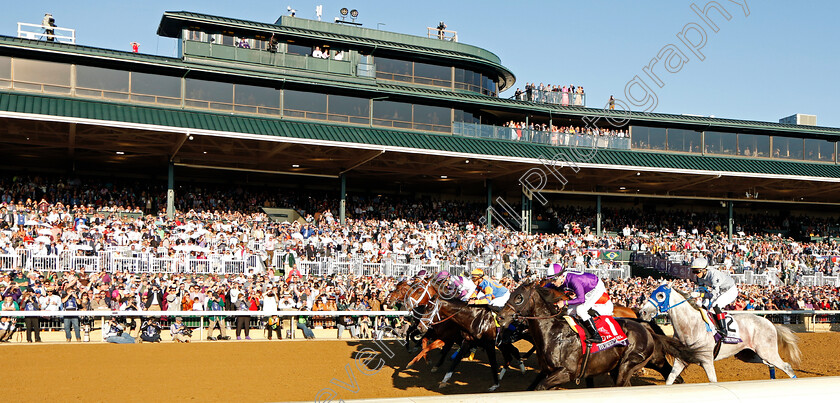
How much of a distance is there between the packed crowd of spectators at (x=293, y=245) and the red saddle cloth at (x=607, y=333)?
23.1ft

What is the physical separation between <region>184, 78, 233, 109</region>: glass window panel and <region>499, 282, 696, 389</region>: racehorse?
18.1 metres

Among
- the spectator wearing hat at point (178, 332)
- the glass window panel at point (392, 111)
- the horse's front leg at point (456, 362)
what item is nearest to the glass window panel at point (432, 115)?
the glass window panel at point (392, 111)

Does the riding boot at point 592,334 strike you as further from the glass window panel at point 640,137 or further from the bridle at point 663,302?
the glass window panel at point 640,137

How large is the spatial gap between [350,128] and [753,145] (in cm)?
1942

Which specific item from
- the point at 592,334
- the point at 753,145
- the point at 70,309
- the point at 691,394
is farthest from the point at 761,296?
the point at 691,394

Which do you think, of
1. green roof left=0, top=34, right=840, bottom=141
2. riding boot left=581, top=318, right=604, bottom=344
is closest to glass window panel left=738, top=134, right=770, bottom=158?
green roof left=0, top=34, right=840, bottom=141

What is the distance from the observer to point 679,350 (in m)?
8.41

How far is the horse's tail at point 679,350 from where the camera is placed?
8336 millimetres

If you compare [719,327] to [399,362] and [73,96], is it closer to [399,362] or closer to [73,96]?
[399,362]

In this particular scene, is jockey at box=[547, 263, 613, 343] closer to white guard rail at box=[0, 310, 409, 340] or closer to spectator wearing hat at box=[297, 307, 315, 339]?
white guard rail at box=[0, 310, 409, 340]

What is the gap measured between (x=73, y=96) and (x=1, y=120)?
322 centimetres

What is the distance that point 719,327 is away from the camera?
904 cm

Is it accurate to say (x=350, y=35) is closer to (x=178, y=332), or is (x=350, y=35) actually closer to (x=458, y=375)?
(x=178, y=332)

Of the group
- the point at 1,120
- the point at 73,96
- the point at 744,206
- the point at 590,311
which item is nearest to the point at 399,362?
the point at 590,311
